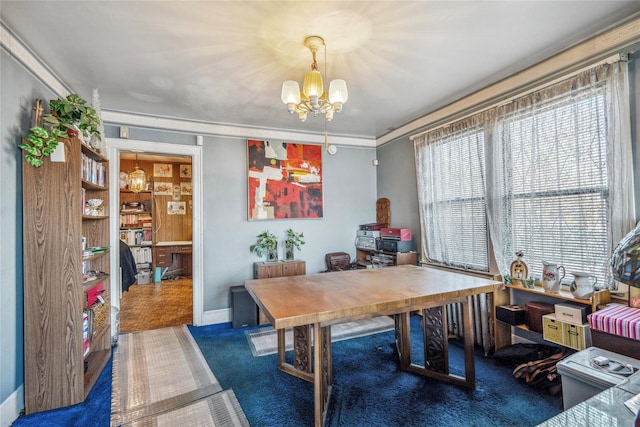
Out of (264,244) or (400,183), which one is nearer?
(264,244)

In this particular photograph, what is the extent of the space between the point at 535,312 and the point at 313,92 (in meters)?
2.49

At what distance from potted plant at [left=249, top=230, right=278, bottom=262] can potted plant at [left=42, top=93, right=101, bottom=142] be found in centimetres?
226

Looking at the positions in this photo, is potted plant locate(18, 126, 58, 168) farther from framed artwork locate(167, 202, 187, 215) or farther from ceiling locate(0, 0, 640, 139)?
framed artwork locate(167, 202, 187, 215)

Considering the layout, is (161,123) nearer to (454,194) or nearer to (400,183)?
(400,183)

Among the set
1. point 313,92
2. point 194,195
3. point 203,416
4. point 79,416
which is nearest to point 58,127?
point 194,195

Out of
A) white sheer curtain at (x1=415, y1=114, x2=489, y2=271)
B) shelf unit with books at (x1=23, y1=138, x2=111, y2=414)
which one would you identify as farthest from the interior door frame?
white sheer curtain at (x1=415, y1=114, x2=489, y2=271)

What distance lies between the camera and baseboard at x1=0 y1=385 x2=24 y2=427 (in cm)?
191

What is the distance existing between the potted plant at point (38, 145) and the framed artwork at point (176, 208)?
4989mm

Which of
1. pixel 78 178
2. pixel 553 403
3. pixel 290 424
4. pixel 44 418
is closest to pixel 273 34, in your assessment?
pixel 78 178

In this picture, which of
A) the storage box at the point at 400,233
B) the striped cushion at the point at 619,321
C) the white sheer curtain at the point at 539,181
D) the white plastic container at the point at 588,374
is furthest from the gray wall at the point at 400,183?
the white plastic container at the point at 588,374

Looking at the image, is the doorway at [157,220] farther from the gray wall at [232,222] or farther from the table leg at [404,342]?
the table leg at [404,342]

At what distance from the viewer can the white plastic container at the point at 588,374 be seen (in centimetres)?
152

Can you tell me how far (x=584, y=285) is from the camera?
2.22 m

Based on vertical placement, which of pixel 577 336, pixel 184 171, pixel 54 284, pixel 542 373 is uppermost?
pixel 184 171
